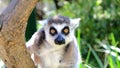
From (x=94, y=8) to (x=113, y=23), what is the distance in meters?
0.36

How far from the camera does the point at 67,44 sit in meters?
3.10

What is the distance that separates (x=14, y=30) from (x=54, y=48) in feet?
2.54

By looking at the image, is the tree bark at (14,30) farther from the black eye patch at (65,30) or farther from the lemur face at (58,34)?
the black eye patch at (65,30)

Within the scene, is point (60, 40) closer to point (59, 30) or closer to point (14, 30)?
point (59, 30)

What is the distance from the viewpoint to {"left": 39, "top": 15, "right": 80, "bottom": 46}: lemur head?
303 cm

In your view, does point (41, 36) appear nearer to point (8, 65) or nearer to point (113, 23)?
point (8, 65)

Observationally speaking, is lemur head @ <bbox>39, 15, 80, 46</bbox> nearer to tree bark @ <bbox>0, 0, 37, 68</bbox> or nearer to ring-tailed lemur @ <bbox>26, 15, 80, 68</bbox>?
ring-tailed lemur @ <bbox>26, 15, 80, 68</bbox>

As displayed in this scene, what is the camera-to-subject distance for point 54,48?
10.1 ft

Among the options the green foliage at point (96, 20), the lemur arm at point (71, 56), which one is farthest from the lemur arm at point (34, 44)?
the green foliage at point (96, 20)

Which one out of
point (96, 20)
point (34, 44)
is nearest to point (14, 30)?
point (34, 44)

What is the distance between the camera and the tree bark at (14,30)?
2.31 metres


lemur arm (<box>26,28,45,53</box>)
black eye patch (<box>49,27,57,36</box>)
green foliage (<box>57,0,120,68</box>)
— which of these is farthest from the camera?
green foliage (<box>57,0,120,68</box>)

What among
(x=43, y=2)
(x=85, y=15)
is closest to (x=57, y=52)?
(x=85, y=15)

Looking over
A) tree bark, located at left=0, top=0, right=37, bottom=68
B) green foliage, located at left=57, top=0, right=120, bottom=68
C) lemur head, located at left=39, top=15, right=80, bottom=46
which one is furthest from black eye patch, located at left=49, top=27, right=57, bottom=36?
green foliage, located at left=57, top=0, right=120, bottom=68
